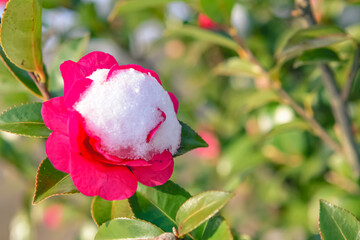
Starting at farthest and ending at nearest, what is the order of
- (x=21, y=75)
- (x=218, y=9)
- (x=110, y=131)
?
(x=218, y=9) → (x=21, y=75) → (x=110, y=131)

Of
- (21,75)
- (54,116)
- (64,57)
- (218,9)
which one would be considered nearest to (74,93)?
(54,116)

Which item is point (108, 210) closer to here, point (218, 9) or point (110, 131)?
point (110, 131)

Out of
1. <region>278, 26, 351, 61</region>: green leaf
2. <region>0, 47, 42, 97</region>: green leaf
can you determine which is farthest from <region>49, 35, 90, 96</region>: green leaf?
<region>278, 26, 351, 61</region>: green leaf

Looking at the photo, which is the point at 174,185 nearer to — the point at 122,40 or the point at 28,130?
the point at 28,130

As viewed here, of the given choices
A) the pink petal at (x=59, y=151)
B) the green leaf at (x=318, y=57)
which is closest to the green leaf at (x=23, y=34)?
the pink petal at (x=59, y=151)

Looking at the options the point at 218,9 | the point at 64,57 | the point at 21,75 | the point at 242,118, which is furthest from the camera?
the point at 242,118

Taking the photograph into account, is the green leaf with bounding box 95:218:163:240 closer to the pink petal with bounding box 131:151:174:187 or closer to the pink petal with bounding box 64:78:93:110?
the pink petal with bounding box 131:151:174:187

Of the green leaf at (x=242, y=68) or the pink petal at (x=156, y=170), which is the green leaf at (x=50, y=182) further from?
the green leaf at (x=242, y=68)
